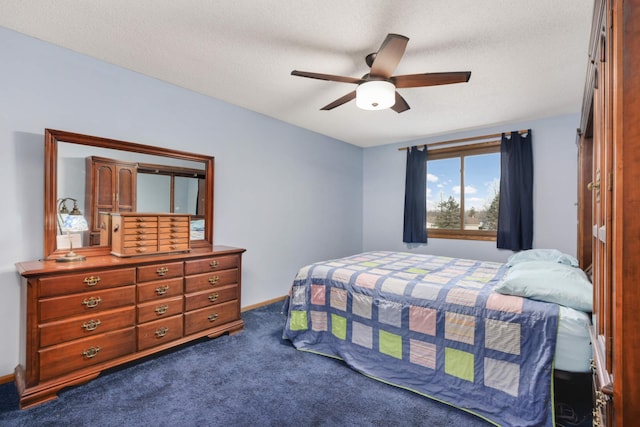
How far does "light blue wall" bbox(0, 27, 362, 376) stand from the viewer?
7.20ft

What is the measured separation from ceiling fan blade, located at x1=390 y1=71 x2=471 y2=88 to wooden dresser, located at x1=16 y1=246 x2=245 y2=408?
2.15m

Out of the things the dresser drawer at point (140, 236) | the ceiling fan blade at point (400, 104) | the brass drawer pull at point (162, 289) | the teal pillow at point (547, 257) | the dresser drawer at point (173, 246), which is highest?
the ceiling fan blade at point (400, 104)

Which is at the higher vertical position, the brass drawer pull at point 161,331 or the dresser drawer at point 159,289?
the dresser drawer at point 159,289

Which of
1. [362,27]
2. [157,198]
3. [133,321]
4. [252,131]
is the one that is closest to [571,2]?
[362,27]

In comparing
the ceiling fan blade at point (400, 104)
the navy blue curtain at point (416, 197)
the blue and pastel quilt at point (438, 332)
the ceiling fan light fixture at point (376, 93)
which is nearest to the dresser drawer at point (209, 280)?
the blue and pastel quilt at point (438, 332)

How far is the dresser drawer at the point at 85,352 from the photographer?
1949 mm

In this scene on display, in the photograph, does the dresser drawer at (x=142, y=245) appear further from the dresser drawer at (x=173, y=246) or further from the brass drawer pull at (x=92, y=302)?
the brass drawer pull at (x=92, y=302)

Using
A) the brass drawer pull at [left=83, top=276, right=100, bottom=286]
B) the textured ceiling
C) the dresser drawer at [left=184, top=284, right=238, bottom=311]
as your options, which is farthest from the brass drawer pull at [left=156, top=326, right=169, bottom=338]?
the textured ceiling

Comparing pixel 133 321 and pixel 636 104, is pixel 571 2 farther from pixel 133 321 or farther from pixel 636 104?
pixel 133 321

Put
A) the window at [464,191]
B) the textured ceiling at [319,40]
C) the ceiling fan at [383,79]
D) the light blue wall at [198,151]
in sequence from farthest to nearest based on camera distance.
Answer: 1. the window at [464,191]
2. the light blue wall at [198,151]
3. the ceiling fan at [383,79]
4. the textured ceiling at [319,40]

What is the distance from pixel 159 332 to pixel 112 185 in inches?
51.6

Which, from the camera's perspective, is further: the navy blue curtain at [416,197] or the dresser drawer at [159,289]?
the navy blue curtain at [416,197]

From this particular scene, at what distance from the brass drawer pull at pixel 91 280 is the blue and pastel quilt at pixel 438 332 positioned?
1537 mm

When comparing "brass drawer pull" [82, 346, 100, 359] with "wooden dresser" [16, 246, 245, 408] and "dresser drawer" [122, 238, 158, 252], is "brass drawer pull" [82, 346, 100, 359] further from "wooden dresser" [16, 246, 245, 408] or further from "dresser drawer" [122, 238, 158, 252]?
"dresser drawer" [122, 238, 158, 252]
